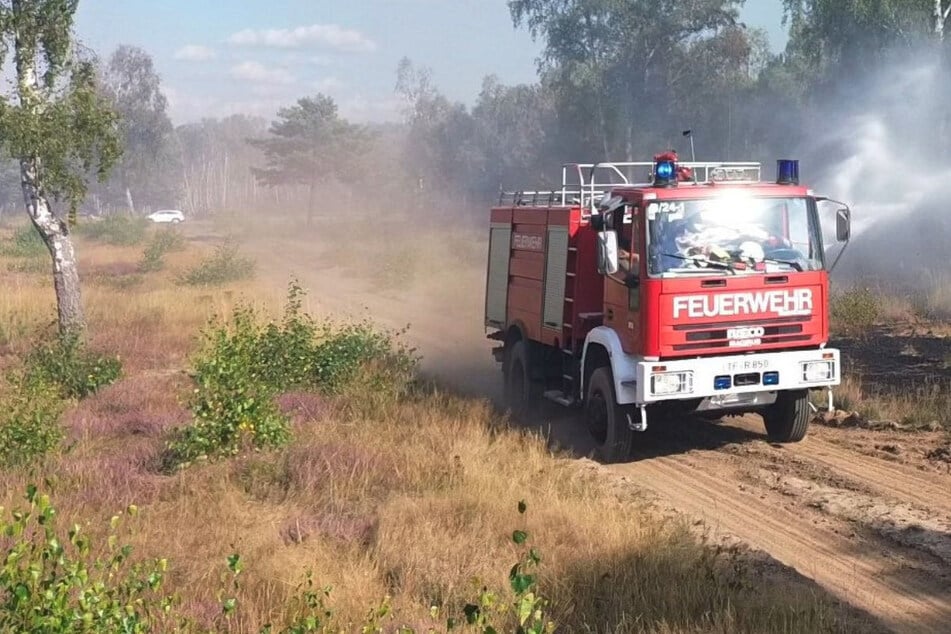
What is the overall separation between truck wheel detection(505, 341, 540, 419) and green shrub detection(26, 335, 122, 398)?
5.35 metres

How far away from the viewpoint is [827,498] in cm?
804

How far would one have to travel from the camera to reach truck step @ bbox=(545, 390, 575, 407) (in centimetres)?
1059

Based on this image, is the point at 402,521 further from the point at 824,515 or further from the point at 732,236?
the point at 732,236

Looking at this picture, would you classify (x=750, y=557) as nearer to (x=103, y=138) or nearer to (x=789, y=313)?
(x=789, y=313)

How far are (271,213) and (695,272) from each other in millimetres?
86997

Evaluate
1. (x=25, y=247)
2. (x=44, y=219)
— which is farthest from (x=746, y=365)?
(x=25, y=247)

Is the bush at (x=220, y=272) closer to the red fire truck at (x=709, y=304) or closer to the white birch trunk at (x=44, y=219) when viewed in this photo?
the white birch trunk at (x=44, y=219)

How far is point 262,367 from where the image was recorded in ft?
41.0

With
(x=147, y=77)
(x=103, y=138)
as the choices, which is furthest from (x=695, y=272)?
(x=147, y=77)

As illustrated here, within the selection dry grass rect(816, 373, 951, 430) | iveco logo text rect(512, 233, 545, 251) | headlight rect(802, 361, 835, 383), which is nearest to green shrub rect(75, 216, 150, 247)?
iveco logo text rect(512, 233, 545, 251)

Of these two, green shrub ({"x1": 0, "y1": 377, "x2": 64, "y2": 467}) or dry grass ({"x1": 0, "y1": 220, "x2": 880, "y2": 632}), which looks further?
green shrub ({"x1": 0, "y1": 377, "x2": 64, "y2": 467})

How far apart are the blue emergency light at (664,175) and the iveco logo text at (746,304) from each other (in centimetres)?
115

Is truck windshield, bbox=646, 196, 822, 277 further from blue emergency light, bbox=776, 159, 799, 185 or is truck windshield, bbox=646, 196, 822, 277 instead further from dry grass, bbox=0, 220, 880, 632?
dry grass, bbox=0, 220, 880, 632

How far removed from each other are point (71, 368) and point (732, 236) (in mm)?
8805
